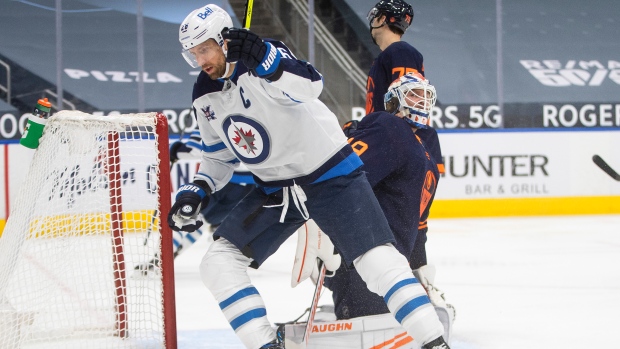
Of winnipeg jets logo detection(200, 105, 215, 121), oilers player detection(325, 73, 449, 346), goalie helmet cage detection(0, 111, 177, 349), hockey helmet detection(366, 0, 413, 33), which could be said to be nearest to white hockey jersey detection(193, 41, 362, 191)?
winnipeg jets logo detection(200, 105, 215, 121)

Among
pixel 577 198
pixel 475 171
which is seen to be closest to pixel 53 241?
pixel 475 171

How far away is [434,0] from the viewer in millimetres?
7238

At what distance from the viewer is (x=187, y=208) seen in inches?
78.6

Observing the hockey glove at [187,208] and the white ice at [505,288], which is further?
the white ice at [505,288]

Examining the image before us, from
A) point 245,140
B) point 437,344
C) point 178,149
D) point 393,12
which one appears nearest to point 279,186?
point 245,140

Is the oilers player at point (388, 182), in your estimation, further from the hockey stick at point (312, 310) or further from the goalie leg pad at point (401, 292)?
the goalie leg pad at point (401, 292)

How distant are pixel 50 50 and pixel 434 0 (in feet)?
11.0

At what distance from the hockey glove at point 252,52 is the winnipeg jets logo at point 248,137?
184 millimetres

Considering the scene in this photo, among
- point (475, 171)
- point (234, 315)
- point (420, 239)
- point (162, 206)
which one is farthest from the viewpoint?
point (475, 171)

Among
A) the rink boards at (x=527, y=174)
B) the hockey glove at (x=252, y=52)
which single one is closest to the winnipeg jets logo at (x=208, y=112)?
the hockey glove at (x=252, y=52)

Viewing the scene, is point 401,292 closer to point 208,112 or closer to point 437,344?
point 437,344

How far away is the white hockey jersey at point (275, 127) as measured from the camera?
5.99ft

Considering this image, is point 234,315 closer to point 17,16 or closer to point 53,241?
point 53,241

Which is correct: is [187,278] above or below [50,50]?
below
